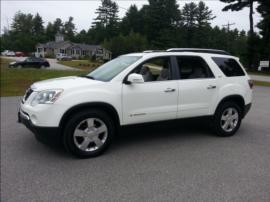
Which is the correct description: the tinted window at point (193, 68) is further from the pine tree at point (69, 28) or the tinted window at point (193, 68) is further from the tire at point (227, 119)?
the pine tree at point (69, 28)

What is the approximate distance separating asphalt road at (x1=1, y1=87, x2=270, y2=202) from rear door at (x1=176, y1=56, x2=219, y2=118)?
0.34m

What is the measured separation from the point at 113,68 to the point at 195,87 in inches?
61.6

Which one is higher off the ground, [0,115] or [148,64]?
[148,64]

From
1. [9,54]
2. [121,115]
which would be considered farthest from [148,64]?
[9,54]

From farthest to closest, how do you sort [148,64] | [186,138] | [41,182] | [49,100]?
[186,138], [148,64], [49,100], [41,182]

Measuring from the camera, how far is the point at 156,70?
19.0 ft

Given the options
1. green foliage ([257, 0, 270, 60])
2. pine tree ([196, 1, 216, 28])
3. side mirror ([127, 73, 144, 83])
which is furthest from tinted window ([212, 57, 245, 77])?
pine tree ([196, 1, 216, 28])

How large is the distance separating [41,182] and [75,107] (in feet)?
4.02

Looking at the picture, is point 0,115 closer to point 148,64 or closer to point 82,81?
point 82,81

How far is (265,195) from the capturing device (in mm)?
3715

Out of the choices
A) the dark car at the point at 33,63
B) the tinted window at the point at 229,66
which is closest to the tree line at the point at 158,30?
the dark car at the point at 33,63

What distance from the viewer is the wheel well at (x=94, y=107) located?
470 centimetres

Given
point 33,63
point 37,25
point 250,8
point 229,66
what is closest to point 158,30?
point 250,8

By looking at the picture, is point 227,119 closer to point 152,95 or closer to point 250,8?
point 152,95
